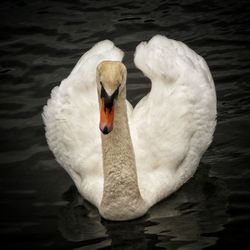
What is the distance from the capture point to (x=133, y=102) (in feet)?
34.0

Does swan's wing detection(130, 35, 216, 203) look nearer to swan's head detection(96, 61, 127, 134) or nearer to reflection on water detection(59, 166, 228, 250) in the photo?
reflection on water detection(59, 166, 228, 250)

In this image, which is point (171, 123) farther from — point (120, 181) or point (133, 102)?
point (133, 102)


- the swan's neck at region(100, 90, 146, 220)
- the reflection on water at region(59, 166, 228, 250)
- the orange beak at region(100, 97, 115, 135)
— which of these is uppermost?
the orange beak at region(100, 97, 115, 135)

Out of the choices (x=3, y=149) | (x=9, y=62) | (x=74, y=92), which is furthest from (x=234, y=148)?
(x=9, y=62)

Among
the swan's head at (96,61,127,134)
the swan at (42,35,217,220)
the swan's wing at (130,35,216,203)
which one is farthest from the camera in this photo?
the swan's wing at (130,35,216,203)

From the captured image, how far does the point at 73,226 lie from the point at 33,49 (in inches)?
208

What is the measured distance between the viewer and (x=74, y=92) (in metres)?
8.60

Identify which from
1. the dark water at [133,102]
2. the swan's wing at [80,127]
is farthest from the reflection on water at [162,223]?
the swan's wing at [80,127]

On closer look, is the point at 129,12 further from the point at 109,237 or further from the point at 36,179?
the point at 109,237

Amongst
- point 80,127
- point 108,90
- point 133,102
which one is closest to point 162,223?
point 80,127

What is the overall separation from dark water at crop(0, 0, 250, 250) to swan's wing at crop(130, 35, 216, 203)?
1.13 feet

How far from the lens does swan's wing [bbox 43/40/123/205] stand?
26.6 feet

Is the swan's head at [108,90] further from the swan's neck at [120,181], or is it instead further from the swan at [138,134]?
the swan's neck at [120,181]

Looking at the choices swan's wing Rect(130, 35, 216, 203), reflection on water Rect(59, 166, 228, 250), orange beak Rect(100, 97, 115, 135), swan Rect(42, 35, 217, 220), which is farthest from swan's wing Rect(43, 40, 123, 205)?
orange beak Rect(100, 97, 115, 135)
